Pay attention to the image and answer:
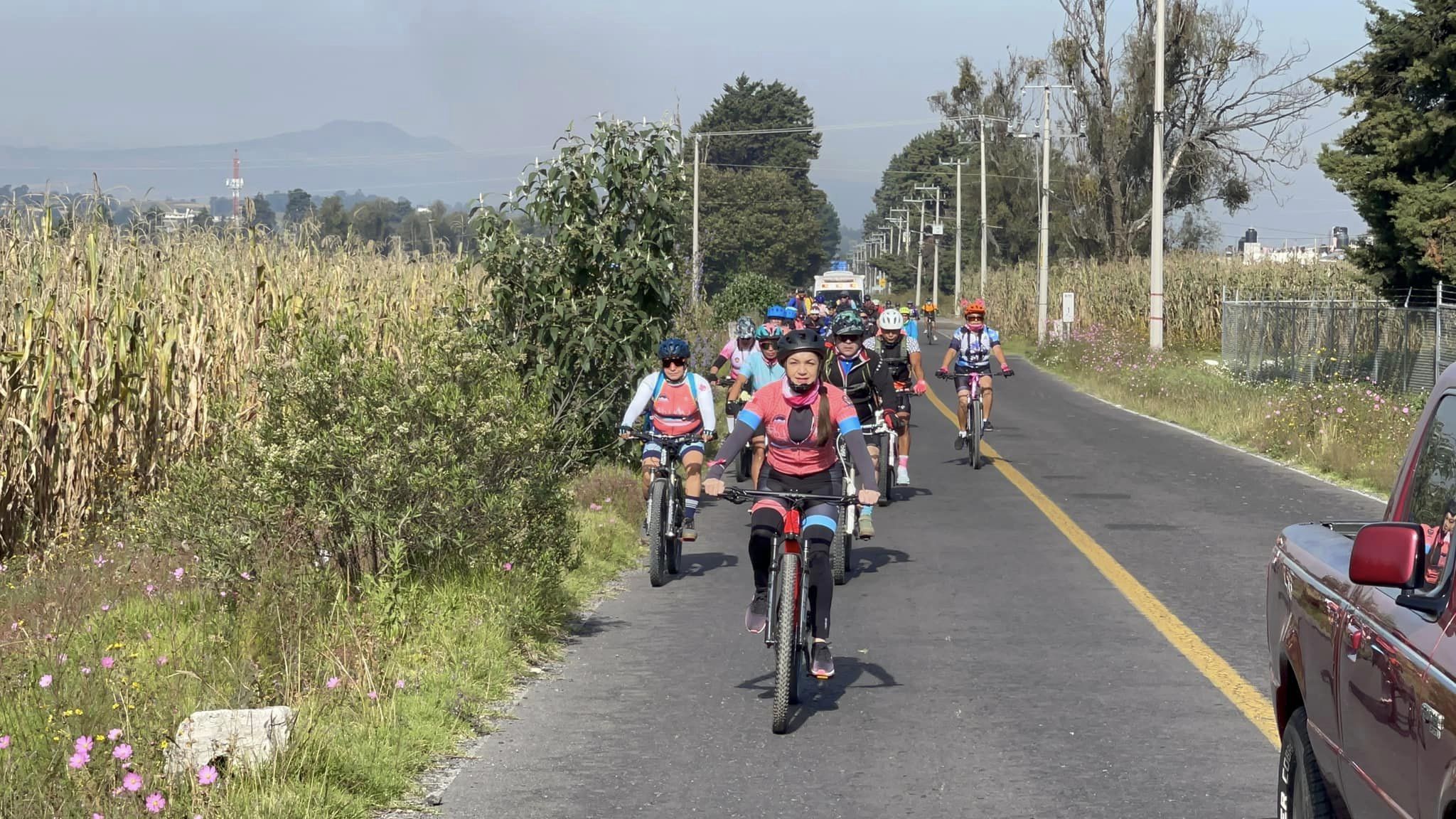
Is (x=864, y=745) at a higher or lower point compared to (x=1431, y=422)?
lower

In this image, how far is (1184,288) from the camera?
5109cm

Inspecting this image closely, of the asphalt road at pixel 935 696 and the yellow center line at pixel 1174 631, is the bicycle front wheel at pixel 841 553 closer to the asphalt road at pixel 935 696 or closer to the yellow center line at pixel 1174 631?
the asphalt road at pixel 935 696

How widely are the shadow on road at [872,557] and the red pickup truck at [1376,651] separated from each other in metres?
6.89

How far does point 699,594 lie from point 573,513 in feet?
8.80

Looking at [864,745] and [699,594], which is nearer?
[864,745]

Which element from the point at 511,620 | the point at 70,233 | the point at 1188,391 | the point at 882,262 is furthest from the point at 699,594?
the point at 882,262

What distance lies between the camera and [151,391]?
1330 cm

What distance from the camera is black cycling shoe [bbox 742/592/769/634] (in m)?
8.21

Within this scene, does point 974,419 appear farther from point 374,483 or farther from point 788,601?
point 788,601

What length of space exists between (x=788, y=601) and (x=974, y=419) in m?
11.9

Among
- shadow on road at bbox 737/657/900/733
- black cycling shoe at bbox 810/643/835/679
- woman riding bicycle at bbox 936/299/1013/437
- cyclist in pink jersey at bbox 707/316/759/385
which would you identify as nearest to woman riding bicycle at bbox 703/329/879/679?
black cycling shoe at bbox 810/643/835/679

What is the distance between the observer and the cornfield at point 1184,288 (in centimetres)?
4756

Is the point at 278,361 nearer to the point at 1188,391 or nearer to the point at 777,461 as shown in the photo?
the point at 777,461

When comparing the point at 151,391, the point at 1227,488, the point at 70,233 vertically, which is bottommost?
the point at 1227,488
